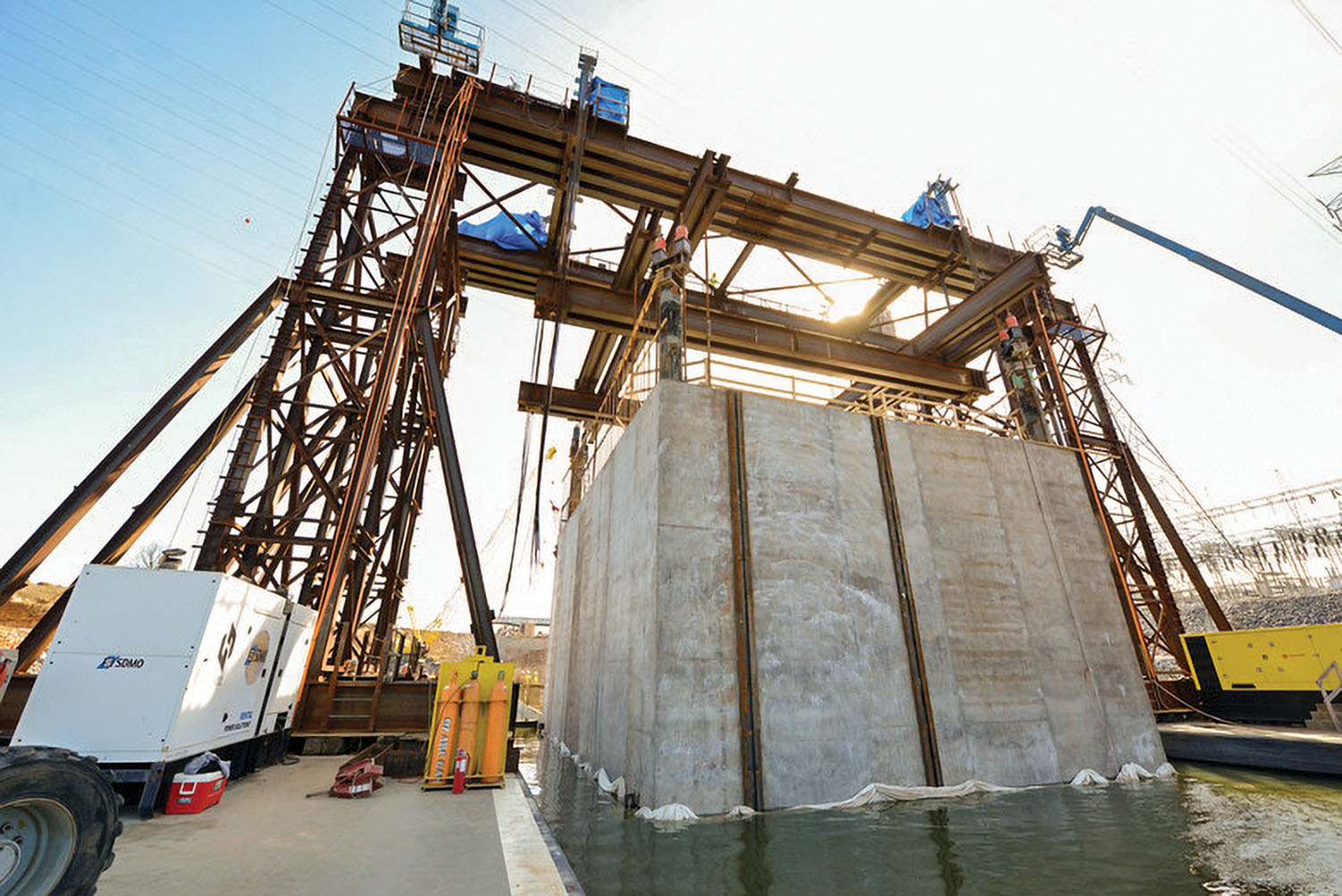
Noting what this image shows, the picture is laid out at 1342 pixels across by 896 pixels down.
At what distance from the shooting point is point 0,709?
7379 millimetres

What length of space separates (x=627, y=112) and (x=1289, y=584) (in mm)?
64646

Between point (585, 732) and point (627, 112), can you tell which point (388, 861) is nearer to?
point (585, 732)

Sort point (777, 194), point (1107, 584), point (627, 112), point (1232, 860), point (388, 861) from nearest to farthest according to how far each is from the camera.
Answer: point (388, 861)
point (1232, 860)
point (1107, 584)
point (627, 112)
point (777, 194)

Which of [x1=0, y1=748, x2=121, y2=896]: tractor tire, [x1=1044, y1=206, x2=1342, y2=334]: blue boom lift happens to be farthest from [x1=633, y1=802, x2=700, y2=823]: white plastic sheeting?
[x1=1044, y1=206, x2=1342, y2=334]: blue boom lift

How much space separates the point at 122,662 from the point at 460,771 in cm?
396

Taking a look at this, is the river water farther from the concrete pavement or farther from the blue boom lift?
the blue boom lift

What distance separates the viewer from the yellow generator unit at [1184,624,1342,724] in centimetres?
1314

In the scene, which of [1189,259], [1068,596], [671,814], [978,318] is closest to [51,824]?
[671,814]

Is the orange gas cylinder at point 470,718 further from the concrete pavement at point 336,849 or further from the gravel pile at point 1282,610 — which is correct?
the gravel pile at point 1282,610

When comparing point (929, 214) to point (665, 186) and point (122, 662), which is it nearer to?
point (665, 186)

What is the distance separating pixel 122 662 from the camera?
589 cm

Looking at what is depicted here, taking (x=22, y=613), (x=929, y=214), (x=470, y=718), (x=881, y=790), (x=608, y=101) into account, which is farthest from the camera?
(x=22, y=613)

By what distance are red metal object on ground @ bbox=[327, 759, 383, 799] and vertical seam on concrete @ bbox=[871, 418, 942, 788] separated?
8.23m

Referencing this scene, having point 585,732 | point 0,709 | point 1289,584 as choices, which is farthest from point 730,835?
point 1289,584
